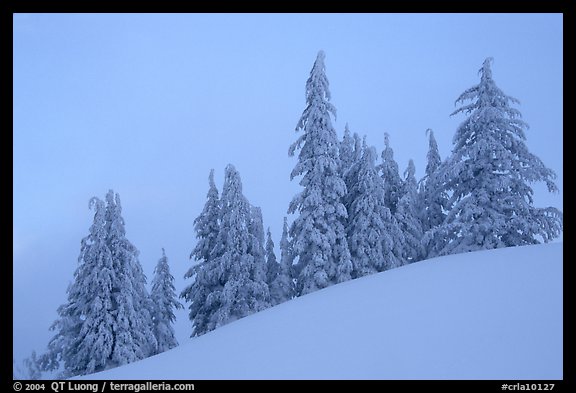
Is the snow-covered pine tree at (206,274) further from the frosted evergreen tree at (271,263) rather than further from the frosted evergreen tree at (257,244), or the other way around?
the frosted evergreen tree at (271,263)

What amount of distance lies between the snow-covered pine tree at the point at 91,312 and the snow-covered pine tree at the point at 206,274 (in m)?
4.81

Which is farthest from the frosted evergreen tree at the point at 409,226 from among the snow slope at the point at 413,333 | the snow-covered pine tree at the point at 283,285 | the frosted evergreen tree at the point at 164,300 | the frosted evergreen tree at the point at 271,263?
the snow slope at the point at 413,333

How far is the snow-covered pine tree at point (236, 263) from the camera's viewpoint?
72.2 feet

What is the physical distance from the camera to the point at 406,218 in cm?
2553

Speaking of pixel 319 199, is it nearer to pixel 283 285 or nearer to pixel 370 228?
pixel 370 228

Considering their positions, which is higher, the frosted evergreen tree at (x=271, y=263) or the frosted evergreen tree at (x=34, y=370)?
the frosted evergreen tree at (x=271, y=263)

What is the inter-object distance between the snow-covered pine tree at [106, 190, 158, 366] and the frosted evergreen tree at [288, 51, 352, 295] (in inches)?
Answer: 346

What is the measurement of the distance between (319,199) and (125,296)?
11.2 m

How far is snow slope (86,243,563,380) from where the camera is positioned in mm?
5324

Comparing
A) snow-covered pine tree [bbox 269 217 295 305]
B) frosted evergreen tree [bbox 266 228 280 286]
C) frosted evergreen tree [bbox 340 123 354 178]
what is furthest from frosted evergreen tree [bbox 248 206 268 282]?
frosted evergreen tree [bbox 340 123 354 178]

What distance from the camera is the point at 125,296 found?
2089cm
